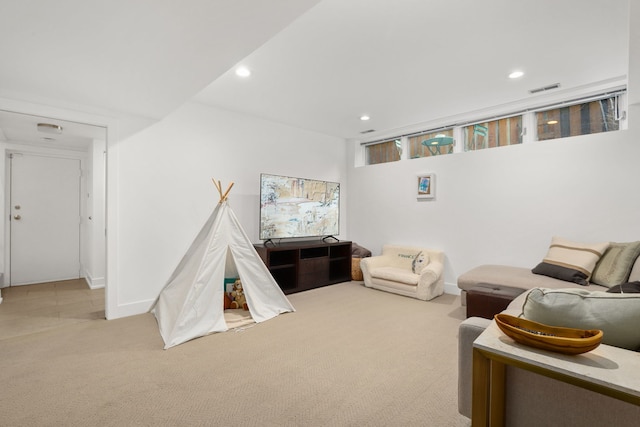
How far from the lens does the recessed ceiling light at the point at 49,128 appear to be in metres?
3.71

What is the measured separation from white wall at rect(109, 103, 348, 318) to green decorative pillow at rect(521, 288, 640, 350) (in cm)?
359

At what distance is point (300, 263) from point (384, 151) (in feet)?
8.27

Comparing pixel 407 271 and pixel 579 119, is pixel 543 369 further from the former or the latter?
pixel 579 119

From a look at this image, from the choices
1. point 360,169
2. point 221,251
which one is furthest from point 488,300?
point 360,169

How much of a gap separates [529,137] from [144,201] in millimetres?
4675

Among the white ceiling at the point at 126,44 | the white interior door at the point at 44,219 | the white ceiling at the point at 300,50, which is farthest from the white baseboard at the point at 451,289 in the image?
the white interior door at the point at 44,219

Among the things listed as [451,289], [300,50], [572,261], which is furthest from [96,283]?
[572,261]

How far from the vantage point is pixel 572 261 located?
3.06m

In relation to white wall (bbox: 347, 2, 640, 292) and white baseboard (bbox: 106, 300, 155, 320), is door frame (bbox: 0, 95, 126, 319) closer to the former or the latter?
white baseboard (bbox: 106, 300, 155, 320)

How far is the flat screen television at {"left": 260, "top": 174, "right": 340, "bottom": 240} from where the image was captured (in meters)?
4.25

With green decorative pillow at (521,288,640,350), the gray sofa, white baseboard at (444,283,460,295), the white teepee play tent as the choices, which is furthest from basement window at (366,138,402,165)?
green decorative pillow at (521,288,640,350)

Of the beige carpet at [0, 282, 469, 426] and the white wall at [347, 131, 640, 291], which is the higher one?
the white wall at [347, 131, 640, 291]

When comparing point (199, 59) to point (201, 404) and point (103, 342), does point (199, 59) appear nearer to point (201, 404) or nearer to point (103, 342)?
point (201, 404)

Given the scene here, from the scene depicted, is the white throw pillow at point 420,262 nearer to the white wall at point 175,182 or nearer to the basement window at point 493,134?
the basement window at point 493,134
